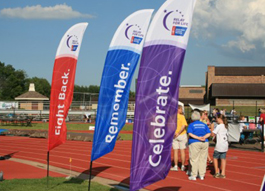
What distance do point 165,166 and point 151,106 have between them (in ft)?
3.22

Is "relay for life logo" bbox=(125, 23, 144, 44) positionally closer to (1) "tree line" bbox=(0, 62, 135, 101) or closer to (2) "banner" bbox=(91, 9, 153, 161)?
(2) "banner" bbox=(91, 9, 153, 161)

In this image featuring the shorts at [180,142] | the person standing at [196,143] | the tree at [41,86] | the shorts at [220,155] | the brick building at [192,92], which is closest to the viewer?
the person standing at [196,143]

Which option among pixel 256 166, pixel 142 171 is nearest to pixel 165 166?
pixel 142 171

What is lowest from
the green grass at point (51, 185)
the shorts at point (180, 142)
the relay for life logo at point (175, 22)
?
the green grass at point (51, 185)

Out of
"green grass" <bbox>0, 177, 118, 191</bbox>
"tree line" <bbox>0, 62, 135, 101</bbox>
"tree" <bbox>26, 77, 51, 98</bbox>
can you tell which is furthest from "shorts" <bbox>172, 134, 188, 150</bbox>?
"tree" <bbox>26, 77, 51, 98</bbox>

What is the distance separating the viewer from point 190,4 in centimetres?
662

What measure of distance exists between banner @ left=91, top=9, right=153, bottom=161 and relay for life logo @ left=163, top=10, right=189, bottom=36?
220 cm

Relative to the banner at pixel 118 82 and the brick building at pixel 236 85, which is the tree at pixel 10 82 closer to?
the brick building at pixel 236 85

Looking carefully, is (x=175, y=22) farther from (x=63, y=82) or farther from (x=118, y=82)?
(x=63, y=82)

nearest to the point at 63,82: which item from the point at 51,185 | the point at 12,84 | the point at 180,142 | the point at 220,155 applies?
the point at 51,185

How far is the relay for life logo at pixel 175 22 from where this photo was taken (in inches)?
257

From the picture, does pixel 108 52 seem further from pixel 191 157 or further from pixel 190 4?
pixel 191 157

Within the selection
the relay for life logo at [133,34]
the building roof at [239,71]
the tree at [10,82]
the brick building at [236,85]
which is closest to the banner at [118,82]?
the relay for life logo at [133,34]

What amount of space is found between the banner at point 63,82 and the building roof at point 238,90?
6011cm
